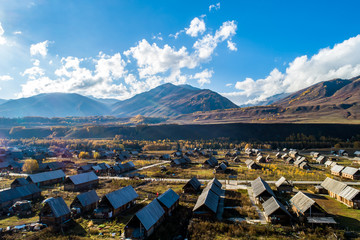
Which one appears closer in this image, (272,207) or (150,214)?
(150,214)

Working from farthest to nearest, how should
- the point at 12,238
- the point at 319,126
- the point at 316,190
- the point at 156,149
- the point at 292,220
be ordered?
the point at 319,126, the point at 156,149, the point at 316,190, the point at 292,220, the point at 12,238

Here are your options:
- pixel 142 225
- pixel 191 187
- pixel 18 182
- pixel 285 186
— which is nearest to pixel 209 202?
pixel 142 225

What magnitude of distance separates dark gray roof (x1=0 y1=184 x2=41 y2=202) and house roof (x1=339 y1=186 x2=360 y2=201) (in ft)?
168

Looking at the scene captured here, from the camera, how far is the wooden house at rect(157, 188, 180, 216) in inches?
1077

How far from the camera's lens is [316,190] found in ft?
124

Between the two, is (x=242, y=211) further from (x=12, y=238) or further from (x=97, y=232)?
(x=12, y=238)

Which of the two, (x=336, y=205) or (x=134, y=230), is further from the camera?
(x=336, y=205)

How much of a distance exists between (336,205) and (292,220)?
11467 mm

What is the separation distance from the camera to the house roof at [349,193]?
2942 cm

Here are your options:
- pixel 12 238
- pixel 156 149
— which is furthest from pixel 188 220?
pixel 156 149

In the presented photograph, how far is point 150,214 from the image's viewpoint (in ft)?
78.1

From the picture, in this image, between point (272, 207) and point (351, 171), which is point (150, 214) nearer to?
point (272, 207)

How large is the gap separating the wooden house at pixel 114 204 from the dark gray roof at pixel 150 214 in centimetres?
604

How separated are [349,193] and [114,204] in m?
34.1
